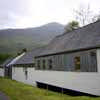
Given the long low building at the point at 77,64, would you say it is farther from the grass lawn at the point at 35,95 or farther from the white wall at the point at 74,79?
the grass lawn at the point at 35,95

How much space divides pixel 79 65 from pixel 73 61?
82 cm

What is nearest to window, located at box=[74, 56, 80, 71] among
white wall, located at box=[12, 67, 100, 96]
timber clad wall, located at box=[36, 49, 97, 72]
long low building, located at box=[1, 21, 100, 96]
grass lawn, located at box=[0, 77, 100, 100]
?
long low building, located at box=[1, 21, 100, 96]

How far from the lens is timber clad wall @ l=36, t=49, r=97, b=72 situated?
11.5m

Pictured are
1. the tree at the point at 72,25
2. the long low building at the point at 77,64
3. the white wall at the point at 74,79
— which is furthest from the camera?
the tree at the point at 72,25

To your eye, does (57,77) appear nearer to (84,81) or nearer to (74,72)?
(74,72)

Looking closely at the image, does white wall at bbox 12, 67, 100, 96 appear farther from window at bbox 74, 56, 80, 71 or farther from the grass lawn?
the grass lawn

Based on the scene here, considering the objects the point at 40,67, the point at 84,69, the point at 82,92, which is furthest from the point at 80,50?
the point at 40,67

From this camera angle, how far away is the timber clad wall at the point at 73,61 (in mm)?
11461

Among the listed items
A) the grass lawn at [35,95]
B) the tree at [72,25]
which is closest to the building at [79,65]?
the grass lawn at [35,95]

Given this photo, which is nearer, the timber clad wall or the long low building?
the long low building

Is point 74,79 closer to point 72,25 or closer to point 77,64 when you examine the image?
point 77,64

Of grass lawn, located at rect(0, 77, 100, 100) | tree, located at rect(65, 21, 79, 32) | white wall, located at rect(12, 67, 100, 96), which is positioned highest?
tree, located at rect(65, 21, 79, 32)

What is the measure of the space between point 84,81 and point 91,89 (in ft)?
2.89

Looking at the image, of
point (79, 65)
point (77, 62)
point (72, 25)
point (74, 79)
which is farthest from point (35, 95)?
point (72, 25)
